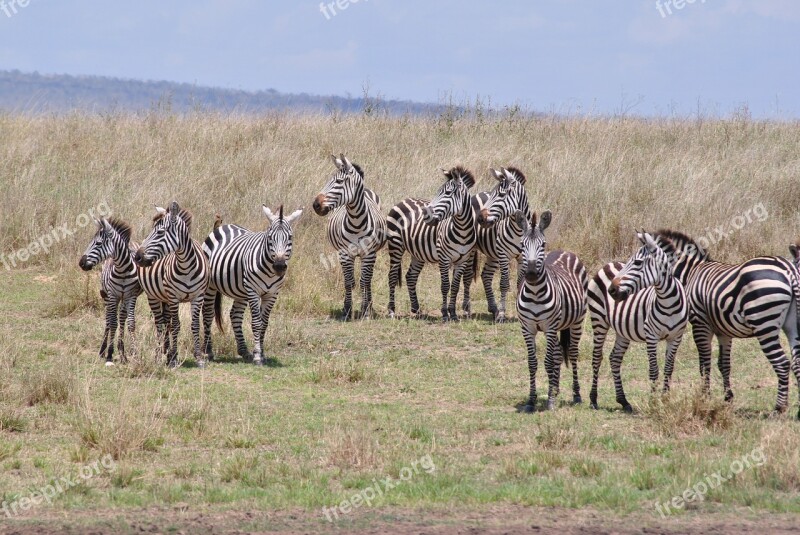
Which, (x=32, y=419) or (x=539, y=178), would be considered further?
(x=539, y=178)

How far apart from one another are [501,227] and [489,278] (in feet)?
3.32

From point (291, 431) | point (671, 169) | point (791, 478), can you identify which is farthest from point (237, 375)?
point (671, 169)

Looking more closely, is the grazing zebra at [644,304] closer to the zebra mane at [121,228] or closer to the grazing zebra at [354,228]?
the zebra mane at [121,228]

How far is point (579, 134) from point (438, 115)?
145 inches

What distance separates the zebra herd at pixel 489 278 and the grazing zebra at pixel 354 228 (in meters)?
0.02

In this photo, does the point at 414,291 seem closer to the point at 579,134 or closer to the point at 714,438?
the point at 714,438

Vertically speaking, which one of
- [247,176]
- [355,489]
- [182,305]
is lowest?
[355,489]

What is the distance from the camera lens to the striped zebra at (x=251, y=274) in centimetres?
1199

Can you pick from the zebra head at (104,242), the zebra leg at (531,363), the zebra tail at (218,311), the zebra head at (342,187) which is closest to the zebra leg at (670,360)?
the zebra leg at (531,363)

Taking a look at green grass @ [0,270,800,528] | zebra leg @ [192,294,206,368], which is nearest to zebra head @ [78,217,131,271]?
zebra leg @ [192,294,206,368]

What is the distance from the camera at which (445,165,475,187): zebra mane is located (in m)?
15.5

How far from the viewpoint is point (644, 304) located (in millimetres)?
9719

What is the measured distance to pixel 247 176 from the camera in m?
21.2

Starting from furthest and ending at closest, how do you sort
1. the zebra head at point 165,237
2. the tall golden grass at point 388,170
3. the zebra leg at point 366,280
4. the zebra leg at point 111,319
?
1. the tall golden grass at point 388,170
2. the zebra leg at point 366,280
3. the zebra leg at point 111,319
4. the zebra head at point 165,237
